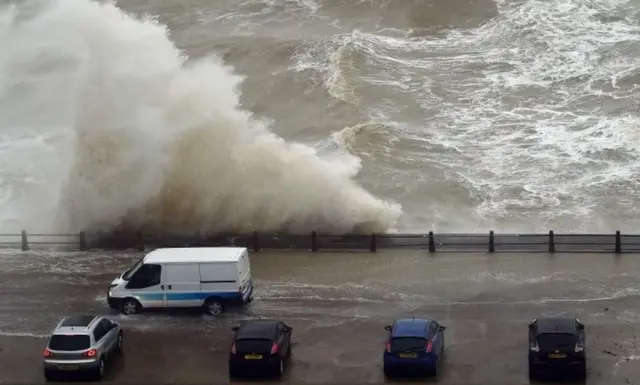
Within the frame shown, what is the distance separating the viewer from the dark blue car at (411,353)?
2011cm

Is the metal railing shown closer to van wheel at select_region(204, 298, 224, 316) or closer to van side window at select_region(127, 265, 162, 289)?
van wheel at select_region(204, 298, 224, 316)

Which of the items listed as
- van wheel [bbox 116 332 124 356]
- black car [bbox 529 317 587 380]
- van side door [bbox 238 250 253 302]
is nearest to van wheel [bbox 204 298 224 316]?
van side door [bbox 238 250 253 302]

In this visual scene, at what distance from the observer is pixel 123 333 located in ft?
77.6

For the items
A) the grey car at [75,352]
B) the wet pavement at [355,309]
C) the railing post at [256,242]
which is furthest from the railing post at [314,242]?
the grey car at [75,352]

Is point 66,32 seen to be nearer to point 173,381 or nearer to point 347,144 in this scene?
point 347,144

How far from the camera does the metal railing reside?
97.7 ft

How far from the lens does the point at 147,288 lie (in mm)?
24641

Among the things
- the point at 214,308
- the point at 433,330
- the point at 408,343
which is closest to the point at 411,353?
the point at 408,343

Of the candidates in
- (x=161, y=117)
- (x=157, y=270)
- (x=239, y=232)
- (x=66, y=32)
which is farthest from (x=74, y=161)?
(x=66, y=32)

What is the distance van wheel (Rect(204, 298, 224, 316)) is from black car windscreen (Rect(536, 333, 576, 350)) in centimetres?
816

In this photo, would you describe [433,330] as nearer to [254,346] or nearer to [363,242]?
[254,346]

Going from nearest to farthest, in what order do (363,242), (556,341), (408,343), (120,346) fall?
1. (556,341)
2. (408,343)
3. (120,346)
4. (363,242)

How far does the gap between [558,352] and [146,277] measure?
33.2ft

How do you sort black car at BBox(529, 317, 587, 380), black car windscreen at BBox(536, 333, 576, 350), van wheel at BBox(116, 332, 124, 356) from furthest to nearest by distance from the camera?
van wheel at BBox(116, 332, 124, 356)
black car windscreen at BBox(536, 333, 576, 350)
black car at BBox(529, 317, 587, 380)
